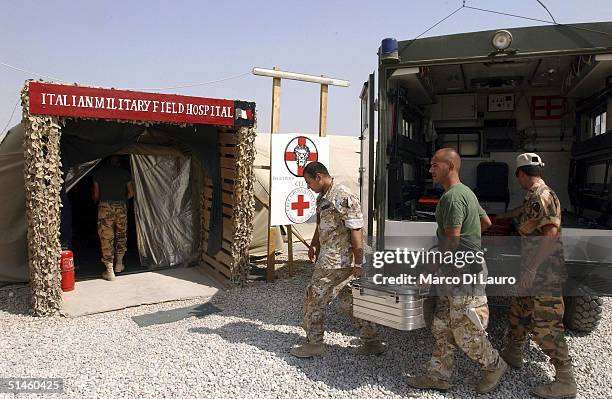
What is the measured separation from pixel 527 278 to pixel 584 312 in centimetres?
153

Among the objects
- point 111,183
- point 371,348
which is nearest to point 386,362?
point 371,348

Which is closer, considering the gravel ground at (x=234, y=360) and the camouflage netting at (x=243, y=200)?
the gravel ground at (x=234, y=360)

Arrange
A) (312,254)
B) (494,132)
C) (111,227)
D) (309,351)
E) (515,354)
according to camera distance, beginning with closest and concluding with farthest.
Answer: (515,354), (309,351), (312,254), (111,227), (494,132)

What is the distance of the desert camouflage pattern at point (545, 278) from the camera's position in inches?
132

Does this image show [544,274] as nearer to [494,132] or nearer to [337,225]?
[337,225]

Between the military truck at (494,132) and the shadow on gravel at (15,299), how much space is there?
13.3ft

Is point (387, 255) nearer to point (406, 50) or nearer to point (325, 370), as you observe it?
point (325, 370)

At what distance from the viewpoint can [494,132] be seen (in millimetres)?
7535

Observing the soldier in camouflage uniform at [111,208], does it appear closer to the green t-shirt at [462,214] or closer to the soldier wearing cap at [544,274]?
the green t-shirt at [462,214]

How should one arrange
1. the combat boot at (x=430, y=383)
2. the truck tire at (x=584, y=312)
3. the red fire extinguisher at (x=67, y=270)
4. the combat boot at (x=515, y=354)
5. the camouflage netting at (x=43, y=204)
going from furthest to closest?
the red fire extinguisher at (x=67, y=270), the camouflage netting at (x=43, y=204), the truck tire at (x=584, y=312), the combat boot at (x=515, y=354), the combat boot at (x=430, y=383)

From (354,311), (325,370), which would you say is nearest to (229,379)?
(325,370)

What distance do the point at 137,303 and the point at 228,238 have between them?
1.51m

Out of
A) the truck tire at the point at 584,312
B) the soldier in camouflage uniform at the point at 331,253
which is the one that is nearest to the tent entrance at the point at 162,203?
the soldier in camouflage uniform at the point at 331,253

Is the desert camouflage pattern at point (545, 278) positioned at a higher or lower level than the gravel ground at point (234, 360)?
higher
